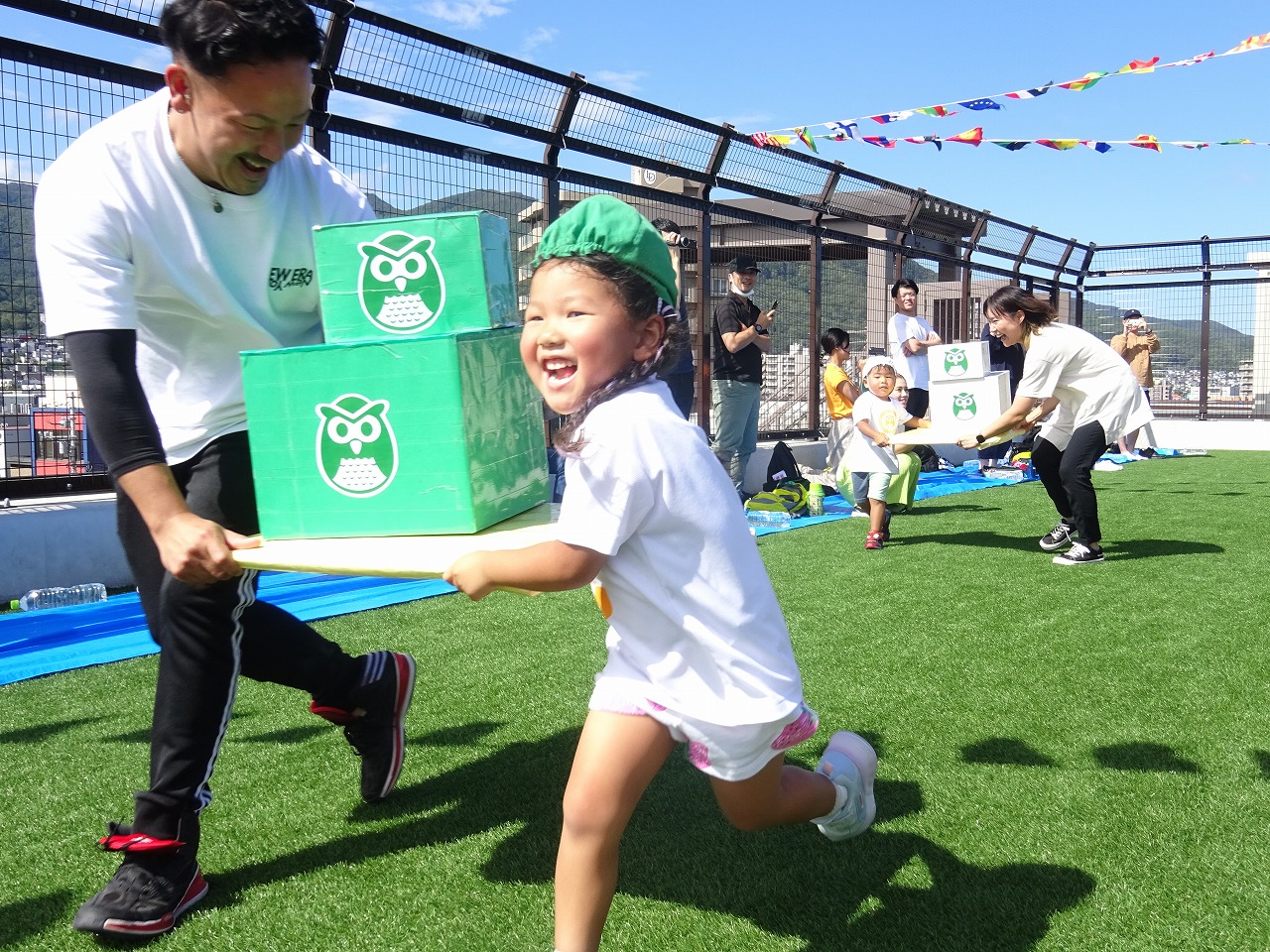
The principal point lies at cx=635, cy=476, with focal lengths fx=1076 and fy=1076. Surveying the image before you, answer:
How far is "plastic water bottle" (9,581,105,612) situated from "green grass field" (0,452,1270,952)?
1624 millimetres

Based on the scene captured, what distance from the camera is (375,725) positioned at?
2758 millimetres

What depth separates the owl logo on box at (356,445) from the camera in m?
2.01

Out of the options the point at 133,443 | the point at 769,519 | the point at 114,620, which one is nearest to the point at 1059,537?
the point at 769,519

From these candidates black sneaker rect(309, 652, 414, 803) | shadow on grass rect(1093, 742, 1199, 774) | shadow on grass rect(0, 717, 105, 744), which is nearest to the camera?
black sneaker rect(309, 652, 414, 803)

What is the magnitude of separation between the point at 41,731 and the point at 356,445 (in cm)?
222

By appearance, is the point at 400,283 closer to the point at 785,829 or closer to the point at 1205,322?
the point at 785,829

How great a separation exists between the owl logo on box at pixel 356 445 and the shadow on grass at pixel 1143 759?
2.10 meters

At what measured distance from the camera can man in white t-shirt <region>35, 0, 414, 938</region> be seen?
77.3 inches

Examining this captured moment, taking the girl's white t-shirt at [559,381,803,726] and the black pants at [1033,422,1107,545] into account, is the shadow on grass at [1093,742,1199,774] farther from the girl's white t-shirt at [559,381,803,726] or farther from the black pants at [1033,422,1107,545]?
the black pants at [1033,422,1107,545]

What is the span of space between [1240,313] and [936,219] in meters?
6.66

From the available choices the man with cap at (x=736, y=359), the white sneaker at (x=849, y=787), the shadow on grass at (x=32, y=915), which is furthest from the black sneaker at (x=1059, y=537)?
the shadow on grass at (x=32, y=915)

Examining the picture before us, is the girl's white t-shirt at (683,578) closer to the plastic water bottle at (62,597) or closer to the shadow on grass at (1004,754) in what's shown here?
the shadow on grass at (1004,754)

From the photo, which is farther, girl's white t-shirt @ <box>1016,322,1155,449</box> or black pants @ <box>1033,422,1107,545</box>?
girl's white t-shirt @ <box>1016,322,1155,449</box>

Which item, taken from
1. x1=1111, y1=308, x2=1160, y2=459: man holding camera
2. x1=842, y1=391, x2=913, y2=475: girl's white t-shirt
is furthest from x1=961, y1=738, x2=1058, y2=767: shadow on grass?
x1=1111, y1=308, x2=1160, y2=459: man holding camera
